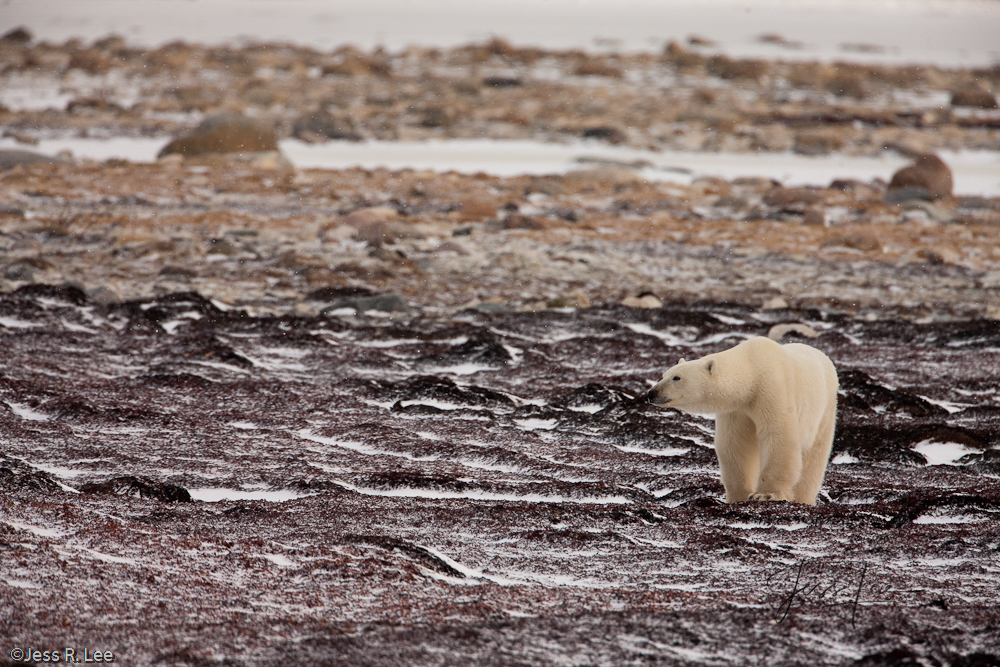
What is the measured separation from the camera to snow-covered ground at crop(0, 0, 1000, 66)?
64375 millimetres

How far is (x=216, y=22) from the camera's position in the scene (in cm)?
6994

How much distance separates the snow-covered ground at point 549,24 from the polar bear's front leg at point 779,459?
190 feet

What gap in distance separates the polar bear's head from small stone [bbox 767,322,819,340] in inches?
283

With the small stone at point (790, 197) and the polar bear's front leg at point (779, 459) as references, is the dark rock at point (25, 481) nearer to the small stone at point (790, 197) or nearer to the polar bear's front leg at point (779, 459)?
the polar bear's front leg at point (779, 459)

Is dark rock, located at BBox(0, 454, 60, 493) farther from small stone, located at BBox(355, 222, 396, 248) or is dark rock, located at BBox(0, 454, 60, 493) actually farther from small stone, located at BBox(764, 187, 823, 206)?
small stone, located at BBox(764, 187, 823, 206)

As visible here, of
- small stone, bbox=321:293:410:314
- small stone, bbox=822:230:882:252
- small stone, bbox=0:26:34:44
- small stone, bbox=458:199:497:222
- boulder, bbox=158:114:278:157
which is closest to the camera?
small stone, bbox=321:293:410:314

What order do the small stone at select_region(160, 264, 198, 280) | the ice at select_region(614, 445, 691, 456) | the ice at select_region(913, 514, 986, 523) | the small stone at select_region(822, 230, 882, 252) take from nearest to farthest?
the ice at select_region(913, 514, 986, 523)
the ice at select_region(614, 445, 691, 456)
the small stone at select_region(160, 264, 198, 280)
the small stone at select_region(822, 230, 882, 252)

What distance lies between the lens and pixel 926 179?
27.0 meters

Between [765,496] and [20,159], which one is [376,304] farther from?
[20,159]

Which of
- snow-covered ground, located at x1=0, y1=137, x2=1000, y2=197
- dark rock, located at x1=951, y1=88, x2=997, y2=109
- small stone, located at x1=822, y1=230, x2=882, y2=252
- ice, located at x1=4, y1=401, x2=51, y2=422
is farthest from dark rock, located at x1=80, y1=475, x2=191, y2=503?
dark rock, located at x1=951, y1=88, x2=997, y2=109

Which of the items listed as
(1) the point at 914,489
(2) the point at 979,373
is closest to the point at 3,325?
(1) the point at 914,489

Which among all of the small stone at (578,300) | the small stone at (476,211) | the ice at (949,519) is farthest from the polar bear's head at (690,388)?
the small stone at (476,211)

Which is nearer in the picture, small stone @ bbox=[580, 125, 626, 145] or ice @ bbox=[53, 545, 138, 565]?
ice @ bbox=[53, 545, 138, 565]

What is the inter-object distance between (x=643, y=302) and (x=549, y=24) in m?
65.3
